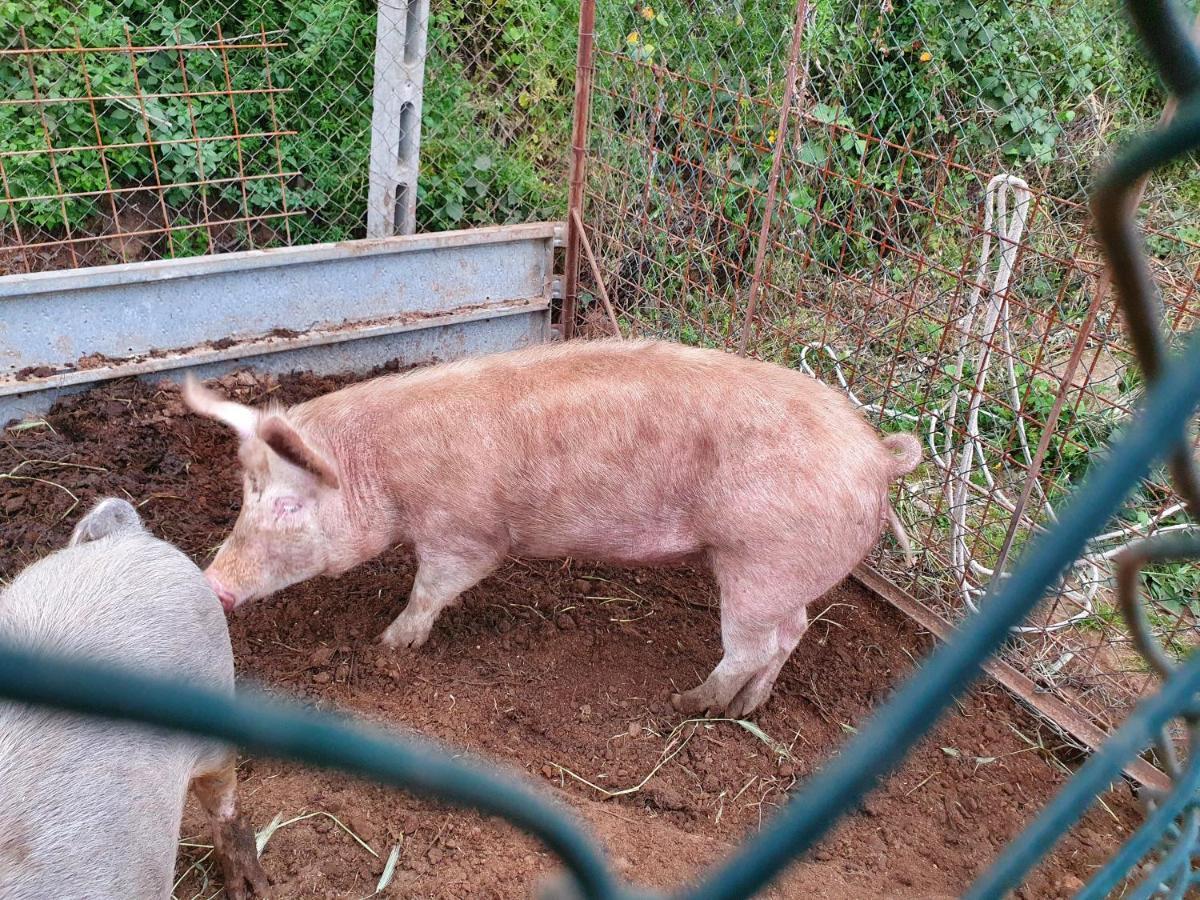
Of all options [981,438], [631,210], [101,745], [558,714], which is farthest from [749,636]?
[631,210]

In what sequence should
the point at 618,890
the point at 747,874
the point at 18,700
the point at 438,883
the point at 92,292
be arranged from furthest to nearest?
the point at 92,292
the point at 438,883
the point at 618,890
the point at 747,874
the point at 18,700

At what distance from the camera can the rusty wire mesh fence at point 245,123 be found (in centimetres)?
514

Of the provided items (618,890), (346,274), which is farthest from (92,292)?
(618,890)

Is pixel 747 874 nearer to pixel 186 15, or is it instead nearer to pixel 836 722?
pixel 836 722

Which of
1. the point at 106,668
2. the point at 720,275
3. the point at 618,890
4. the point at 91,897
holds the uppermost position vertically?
the point at 106,668

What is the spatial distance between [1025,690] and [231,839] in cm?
304

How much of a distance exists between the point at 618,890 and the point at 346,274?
5166 millimetres

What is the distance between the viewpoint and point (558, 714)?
12.2ft

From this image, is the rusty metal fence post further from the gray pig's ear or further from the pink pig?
the gray pig's ear

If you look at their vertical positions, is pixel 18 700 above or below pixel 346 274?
above

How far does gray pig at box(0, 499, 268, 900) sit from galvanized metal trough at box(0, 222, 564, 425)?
2.42 meters

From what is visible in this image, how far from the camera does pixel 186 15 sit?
556 centimetres

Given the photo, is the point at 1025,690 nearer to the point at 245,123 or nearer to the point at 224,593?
the point at 224,593

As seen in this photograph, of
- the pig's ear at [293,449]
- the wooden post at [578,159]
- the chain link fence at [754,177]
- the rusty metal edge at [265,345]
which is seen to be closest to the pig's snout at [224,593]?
the pig's ear at [293,449]
